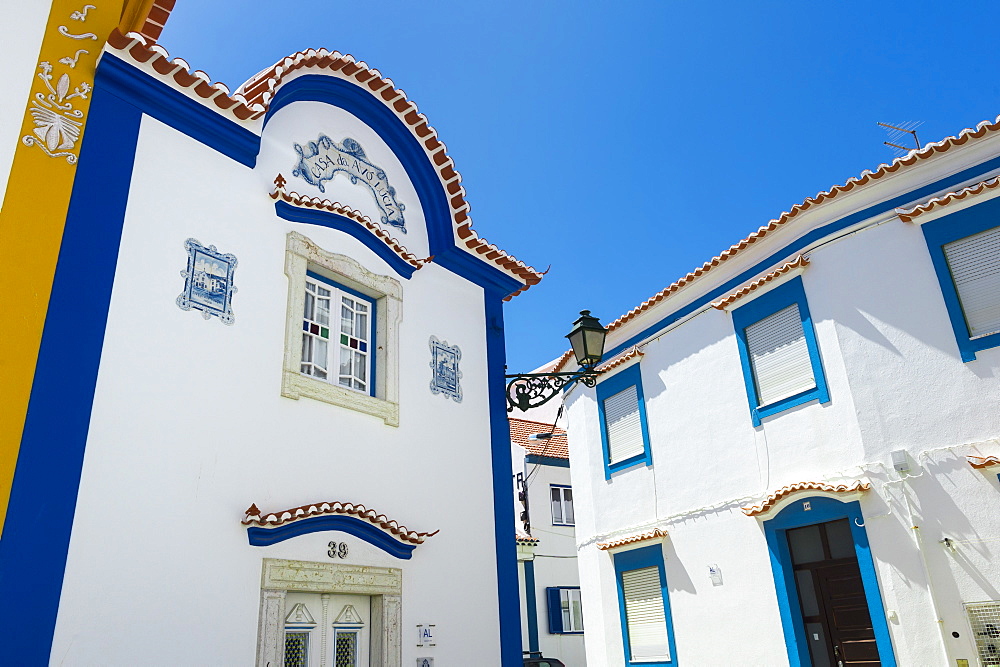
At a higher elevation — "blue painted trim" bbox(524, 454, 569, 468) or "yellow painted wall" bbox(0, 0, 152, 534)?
"blue painted trim" bbox(524, 454, 569, 468)

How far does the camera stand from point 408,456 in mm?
6375

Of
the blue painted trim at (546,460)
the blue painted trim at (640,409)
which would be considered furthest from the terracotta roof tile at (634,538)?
the blue painted trim at (546,460)

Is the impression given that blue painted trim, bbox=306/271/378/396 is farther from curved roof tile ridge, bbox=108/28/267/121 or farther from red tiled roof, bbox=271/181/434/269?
curved roof tile ridge, bbox=108/28/267/121

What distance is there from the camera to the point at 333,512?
213 inches

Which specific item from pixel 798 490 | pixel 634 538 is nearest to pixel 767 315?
pixel 798 490

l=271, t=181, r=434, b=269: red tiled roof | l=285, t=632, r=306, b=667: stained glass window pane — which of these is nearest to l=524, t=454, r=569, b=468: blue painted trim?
l=271, t=181, r=434, b=269: red tiled roof

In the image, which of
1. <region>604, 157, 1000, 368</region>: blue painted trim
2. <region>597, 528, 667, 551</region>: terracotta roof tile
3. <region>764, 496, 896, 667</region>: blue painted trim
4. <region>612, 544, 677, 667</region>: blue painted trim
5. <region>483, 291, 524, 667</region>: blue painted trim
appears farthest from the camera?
<region>597, 528, 667, 551</region>: terracotta roof tile

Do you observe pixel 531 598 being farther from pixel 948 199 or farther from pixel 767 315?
pixel 948 199

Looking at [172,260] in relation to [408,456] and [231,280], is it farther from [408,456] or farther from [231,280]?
[408,456]

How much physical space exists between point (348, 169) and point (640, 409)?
6299 mm

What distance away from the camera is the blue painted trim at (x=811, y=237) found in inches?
323

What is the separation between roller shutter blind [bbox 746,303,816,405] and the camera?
9.21m

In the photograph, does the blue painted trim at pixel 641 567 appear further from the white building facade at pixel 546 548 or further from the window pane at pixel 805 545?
the white building facade at pixel 546 548

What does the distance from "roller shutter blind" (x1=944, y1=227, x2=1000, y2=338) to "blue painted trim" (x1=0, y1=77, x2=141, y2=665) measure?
25.6ft
